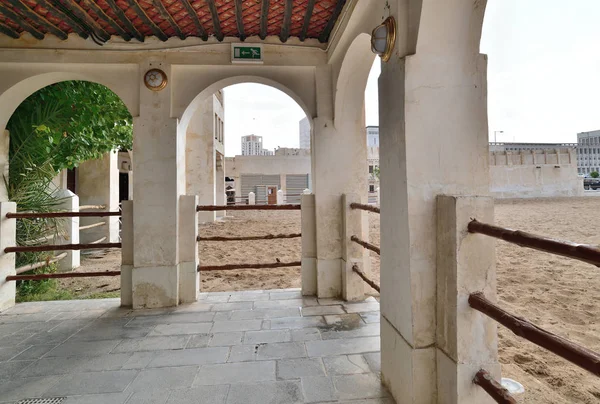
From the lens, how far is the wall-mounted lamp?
186cm

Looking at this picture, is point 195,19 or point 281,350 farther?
point 195,19

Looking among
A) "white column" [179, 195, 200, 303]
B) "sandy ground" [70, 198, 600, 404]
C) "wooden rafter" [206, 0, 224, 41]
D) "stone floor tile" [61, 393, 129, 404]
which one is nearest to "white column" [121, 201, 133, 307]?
"white column" [179, 195, 200, 303]

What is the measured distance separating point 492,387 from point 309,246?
8.24ft

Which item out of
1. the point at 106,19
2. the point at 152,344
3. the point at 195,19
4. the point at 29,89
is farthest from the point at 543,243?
the point at 29,89

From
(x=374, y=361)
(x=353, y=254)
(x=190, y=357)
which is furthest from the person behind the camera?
(x=353, y=254)

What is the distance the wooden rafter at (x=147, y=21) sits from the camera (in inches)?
110

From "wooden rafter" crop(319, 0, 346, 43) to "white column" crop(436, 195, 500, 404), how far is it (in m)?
2.20

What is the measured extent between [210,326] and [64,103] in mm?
3398

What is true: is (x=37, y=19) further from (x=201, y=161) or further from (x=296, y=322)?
(x=201, y=161)

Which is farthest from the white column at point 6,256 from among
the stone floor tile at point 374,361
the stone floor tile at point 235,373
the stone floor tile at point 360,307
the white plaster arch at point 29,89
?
the stone floor tile at point 374,361

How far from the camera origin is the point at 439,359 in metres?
1.65

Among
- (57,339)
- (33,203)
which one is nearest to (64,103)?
(33,203)

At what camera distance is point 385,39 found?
1917 millimetres

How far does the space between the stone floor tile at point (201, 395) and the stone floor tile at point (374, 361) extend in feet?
3.19
